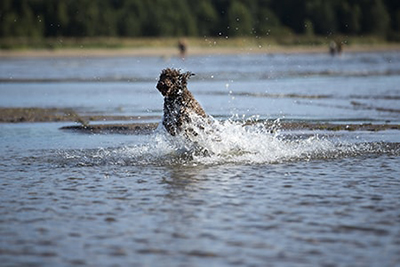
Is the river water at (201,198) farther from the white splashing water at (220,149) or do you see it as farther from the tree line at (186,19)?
the tree line at (186,19)

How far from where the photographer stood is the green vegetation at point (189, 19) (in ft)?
381

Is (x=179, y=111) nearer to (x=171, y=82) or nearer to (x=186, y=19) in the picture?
(x=171, y=82)

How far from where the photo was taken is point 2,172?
37.3 feet

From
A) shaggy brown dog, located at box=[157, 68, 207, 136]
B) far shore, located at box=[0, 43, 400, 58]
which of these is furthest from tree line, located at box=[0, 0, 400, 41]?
shaggy brown dog, located at box=[157, 68, 207, 136]

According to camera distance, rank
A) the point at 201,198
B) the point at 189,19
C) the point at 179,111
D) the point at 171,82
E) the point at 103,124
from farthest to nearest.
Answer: the point at 189,19, the point at 103,124, the point at 179,111, the point at 171,82, the point at 201,198

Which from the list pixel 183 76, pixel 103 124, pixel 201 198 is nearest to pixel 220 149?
pixel 183 76

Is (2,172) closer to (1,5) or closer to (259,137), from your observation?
(259,137)

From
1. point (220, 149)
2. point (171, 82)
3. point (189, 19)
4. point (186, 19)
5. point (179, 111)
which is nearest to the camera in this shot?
point (171, 82)

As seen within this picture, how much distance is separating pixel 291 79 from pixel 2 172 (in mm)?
23939

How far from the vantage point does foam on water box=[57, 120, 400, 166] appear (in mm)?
12016

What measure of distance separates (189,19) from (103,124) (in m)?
110

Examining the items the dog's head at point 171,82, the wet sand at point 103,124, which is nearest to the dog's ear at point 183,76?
the dog's head at point 171,82

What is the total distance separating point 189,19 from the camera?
416ft

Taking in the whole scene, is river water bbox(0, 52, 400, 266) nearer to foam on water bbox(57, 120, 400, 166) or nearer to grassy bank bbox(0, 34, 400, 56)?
foam on water bbox(57, 120, 400, 166)
